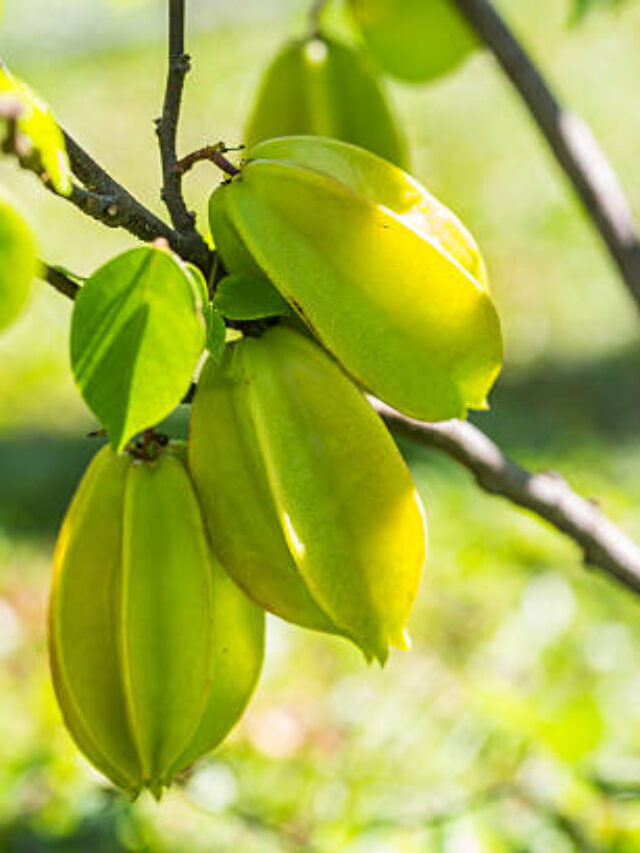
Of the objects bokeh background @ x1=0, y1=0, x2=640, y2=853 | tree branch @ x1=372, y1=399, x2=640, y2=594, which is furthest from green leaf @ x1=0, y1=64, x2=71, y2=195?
tree branch @ x1=372, y1=399, x2=640, y2=594

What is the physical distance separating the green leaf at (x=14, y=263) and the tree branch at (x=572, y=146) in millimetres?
792

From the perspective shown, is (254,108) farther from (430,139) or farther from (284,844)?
(430,139)

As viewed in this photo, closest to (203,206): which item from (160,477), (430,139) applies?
(430,139)

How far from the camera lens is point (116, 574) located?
28.1 inches

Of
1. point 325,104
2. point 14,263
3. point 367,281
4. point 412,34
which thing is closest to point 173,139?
point 367,281

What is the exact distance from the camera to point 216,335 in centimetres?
65

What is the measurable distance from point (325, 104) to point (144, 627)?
0.52 m

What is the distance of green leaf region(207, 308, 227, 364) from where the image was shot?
25.2 inches

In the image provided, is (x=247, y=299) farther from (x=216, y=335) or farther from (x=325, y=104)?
(x=325, y=104)

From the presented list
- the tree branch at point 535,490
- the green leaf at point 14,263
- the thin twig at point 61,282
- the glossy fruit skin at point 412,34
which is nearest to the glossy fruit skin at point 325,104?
the glossy fruit skin at point 412,34

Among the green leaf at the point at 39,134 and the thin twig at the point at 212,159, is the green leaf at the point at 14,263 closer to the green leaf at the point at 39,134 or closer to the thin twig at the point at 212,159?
the green leaf at the point at 39,134

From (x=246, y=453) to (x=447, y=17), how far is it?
0.68m

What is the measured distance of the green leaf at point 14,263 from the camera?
0.46m

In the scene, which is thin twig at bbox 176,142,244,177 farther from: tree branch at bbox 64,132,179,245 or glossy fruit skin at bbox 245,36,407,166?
glossy fruit skin at bbox 245,36,407,166
